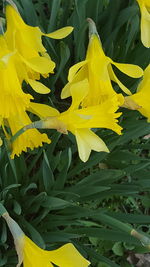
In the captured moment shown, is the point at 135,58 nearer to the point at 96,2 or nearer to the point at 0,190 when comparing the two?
the point at 96,2

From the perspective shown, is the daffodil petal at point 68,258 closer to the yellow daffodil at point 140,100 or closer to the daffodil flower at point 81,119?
the daffodil flower at point 81,119

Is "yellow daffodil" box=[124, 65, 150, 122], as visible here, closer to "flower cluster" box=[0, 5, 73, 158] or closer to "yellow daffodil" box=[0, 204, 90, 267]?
"flower cluster" box=[0, 5, 73, 158]

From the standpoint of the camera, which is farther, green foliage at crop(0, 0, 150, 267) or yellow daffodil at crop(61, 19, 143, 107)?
green foliage at crop(0, 0, 150, 267)

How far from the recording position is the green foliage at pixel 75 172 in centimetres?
163

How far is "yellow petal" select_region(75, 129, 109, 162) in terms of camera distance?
118 cm

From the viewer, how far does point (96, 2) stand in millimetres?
1828

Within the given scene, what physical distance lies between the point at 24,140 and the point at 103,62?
339 millimetres

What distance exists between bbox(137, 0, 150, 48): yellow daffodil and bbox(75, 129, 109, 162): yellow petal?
403mm

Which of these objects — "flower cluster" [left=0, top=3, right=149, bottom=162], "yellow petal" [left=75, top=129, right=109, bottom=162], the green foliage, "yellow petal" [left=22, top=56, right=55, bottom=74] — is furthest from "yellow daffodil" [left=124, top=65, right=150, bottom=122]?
the green foliage

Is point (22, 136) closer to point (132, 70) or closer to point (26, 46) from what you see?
point (26, 46)

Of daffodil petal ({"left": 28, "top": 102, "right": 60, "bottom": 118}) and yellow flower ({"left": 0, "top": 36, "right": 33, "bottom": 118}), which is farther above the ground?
yellow flower ({"left": 0, "top": 36, "right": 33, "bottom": 118})

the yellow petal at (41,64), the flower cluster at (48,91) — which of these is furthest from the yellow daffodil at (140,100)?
the yellow petal at (41,64)

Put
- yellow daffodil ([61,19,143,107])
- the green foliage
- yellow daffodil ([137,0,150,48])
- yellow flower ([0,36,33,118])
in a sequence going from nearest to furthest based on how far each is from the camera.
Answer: yellow flower ([0,36,33,118]), yellow daffodil ([61,19,143,107]), yellow daffodil ([137,0,150,48]), the green foliage

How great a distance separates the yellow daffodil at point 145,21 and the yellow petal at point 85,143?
40 centimetres
